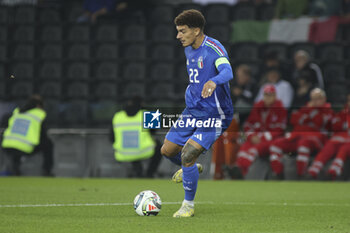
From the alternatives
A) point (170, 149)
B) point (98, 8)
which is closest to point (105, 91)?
point (98, 8)

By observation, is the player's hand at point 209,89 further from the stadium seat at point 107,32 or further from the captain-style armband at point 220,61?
the stadium seat at point 107,32

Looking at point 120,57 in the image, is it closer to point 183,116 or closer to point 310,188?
point 310,188

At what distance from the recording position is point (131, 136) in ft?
38.5

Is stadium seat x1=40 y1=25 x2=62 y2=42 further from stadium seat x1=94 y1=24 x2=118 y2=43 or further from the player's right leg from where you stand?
the player's right leg

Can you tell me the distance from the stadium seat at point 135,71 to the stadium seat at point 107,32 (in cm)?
81

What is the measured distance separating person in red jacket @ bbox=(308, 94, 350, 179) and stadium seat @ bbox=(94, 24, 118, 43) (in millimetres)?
5398

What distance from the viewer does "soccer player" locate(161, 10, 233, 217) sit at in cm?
568

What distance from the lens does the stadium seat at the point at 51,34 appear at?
14.5 m

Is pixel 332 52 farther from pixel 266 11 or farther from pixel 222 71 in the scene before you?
pixel 222 71

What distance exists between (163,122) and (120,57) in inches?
240

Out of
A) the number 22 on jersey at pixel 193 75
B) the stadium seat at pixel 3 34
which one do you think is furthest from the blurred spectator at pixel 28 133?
the number 22 on jersey at pixel 193 75

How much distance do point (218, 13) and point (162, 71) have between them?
1.94m

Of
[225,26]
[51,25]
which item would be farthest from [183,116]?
[51,25]

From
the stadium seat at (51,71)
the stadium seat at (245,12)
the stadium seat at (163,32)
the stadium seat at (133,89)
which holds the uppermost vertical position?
the stadium seat at (245,12)
